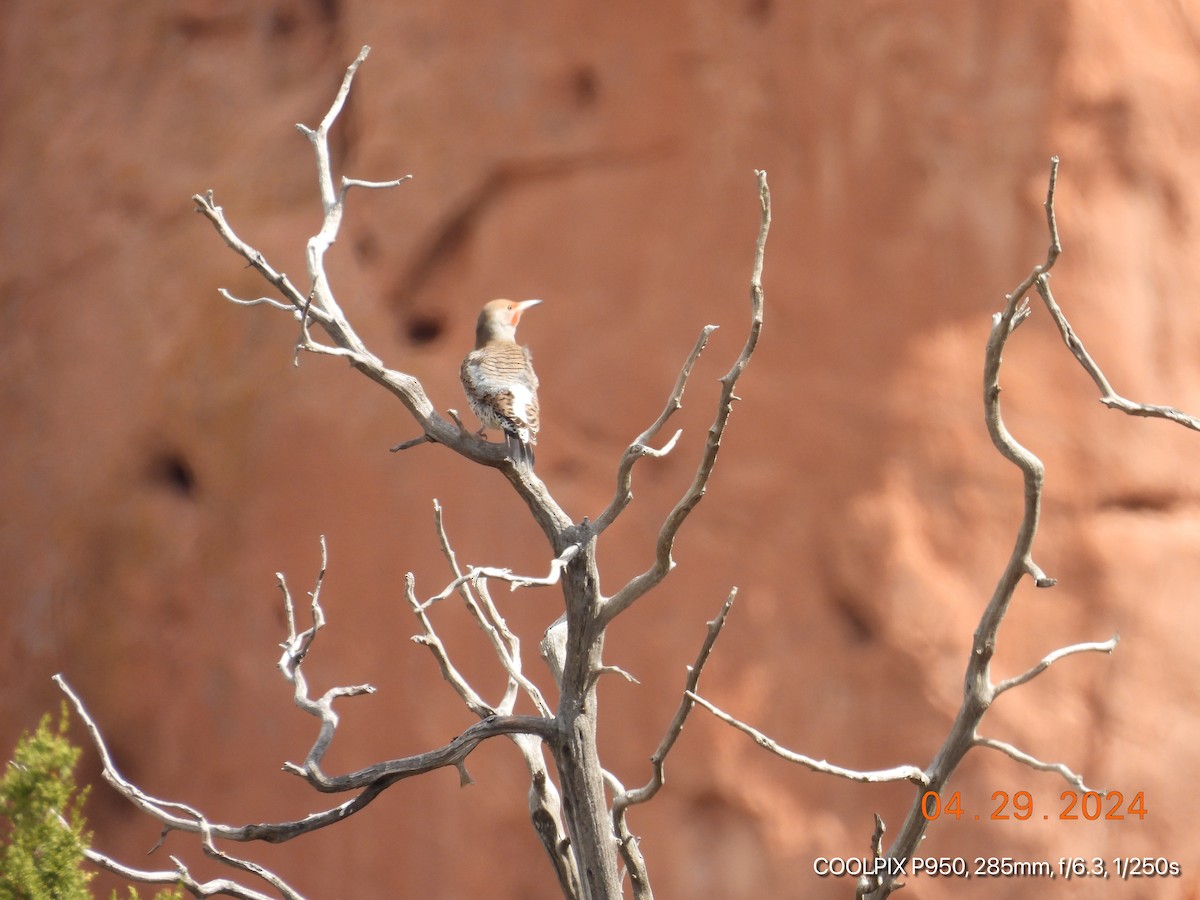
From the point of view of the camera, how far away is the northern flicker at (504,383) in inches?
122

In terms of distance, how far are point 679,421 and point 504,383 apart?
2051mm

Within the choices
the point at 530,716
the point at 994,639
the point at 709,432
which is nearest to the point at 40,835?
the point at 530,716

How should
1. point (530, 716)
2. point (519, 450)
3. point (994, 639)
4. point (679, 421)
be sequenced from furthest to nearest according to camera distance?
point (679, 421)
point (519, 450)
point (530, 716)
point (994, 639)

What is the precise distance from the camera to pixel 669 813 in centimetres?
509

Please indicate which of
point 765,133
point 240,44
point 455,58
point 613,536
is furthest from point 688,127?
point 240,44

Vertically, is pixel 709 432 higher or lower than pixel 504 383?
lower

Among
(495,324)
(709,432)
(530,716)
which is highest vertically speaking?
(495,324)

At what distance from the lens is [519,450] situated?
9.90 ft

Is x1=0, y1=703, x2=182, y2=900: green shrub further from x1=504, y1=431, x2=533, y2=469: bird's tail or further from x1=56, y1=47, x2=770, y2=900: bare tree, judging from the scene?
x1=504, y1=431, x2=533, y2=469: bird's tail

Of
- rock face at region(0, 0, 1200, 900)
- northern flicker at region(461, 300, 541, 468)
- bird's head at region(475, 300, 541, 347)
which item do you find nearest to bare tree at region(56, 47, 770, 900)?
northern flicker at region(461, 300, 541, 468)

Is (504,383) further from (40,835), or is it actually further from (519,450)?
(40,835)

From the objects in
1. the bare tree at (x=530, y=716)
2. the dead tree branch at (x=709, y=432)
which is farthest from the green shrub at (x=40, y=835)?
the dead tree branch at (x=709, y=432)

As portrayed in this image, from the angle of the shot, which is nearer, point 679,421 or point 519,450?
point 519,450

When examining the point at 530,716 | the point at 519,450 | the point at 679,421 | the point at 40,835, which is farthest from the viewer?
the point at 679,421
